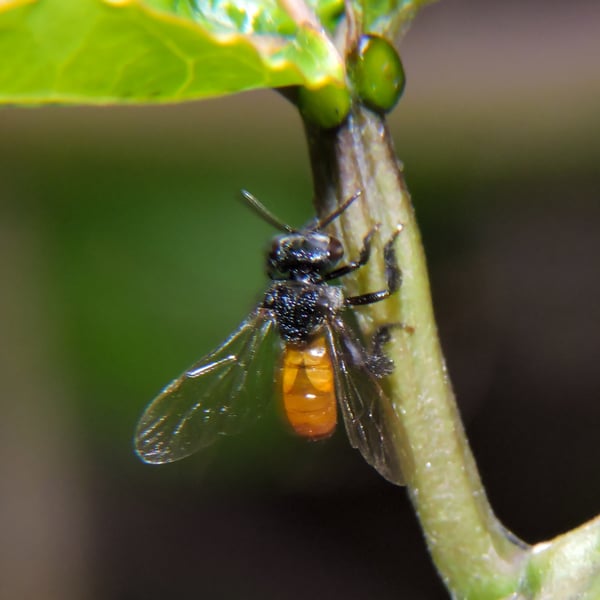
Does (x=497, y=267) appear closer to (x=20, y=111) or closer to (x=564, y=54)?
(x=564, y=54)

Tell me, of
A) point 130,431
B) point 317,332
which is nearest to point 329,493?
point 130,431

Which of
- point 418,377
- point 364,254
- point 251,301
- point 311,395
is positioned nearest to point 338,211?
point 364,254

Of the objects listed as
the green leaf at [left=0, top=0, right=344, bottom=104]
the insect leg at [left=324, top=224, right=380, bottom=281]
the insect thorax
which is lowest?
the insect leg at [left=324, top=224, right=380, bottom=281]

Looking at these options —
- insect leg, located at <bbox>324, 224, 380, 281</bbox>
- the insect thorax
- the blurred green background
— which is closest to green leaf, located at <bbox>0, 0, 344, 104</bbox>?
insect leg, located at <bbox>324, 224, 380, 281</bbox>

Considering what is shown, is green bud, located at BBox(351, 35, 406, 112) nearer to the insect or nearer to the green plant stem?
the green plant stem

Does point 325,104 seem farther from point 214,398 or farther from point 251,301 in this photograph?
point 251,301
